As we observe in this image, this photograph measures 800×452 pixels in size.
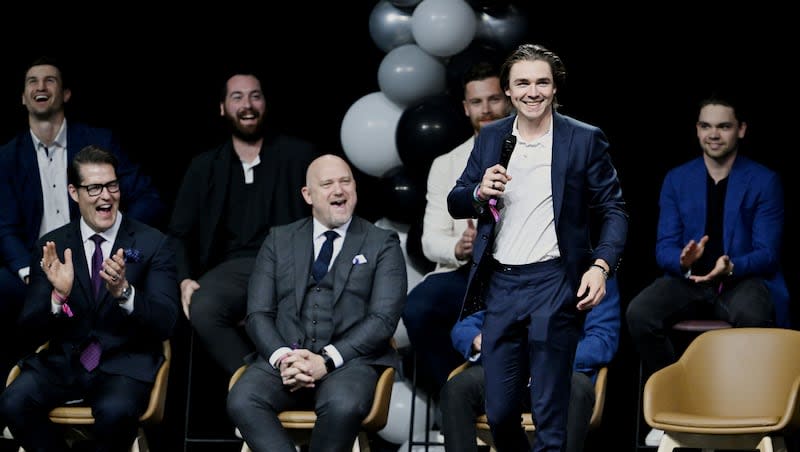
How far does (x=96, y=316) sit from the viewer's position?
5.26 m

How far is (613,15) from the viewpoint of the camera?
6.53m

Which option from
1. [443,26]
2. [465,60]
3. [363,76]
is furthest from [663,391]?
[363,76]

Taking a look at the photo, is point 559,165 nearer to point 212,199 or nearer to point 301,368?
point 301,368

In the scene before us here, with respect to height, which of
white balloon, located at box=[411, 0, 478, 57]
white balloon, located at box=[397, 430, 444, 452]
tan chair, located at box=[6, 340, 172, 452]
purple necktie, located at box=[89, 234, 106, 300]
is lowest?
white balloon, located at box=[397, 430, 444, 452]

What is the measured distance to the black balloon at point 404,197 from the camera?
606cm

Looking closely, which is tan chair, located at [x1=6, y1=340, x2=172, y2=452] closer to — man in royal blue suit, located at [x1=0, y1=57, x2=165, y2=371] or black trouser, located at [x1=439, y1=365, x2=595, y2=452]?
man in royal blue suit, located at [x1=0, y1=57, x2=165, y2=371]

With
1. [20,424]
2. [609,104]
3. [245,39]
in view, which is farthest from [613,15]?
[20,424]

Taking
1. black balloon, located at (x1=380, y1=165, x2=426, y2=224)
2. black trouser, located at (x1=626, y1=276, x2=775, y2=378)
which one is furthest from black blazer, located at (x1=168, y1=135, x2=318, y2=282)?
black trouser, located at (x1=626, y1=276, x2=775, y2=378)

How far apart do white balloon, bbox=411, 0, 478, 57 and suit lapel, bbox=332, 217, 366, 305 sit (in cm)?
107

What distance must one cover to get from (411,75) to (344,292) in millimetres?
1271

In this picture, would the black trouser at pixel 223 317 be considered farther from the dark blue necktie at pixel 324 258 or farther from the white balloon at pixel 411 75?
the white balloon at pixel 411 75

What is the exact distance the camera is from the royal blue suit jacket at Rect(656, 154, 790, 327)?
18.8 ft

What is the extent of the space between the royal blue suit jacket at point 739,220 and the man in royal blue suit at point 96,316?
217cm

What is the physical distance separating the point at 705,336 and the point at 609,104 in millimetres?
1578
